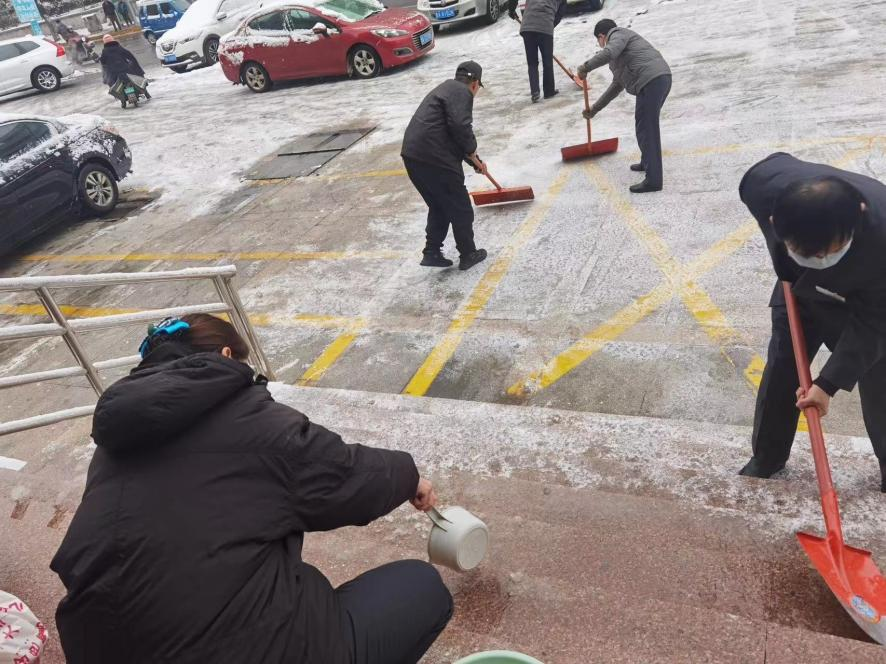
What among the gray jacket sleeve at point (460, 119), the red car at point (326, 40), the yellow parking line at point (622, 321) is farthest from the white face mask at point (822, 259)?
the red car at point (326, 40)

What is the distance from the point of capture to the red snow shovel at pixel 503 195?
693 centimetres

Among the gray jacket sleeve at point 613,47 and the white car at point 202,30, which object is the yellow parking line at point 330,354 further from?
the white car at point 202,30

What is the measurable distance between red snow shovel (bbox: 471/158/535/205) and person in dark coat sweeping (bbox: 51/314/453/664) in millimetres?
5487

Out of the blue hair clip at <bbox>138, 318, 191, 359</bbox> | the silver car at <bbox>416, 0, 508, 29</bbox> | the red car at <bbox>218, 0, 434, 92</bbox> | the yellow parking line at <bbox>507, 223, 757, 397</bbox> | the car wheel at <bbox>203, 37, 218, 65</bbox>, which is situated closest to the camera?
the blue hair clip at <bbox>138, 318, 191, 359</bbox>

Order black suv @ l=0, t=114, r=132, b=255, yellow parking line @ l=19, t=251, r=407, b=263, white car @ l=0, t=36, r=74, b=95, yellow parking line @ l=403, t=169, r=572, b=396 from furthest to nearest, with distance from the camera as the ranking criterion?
1. white car @ l=0, t=36, r=74, b=95
2. black suv @ l=0, t=114, r=132, b=255
3. yellow parking line @ l=19, t=251, r=407, b=263
4. yellow parking line @ l=403, t=169, r=572, b=396

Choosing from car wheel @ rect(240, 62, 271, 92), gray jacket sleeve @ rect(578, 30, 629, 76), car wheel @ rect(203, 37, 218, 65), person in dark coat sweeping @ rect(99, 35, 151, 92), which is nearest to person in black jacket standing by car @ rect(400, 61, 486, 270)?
gray jacket sleeve @ rect(578, 30, 629, 76)

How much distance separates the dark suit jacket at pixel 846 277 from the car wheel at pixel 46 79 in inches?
820

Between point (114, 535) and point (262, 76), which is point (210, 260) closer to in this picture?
point (114, 535)

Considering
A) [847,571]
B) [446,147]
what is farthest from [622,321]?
[847,571]

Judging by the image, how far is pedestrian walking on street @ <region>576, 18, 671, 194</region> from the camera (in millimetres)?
6465

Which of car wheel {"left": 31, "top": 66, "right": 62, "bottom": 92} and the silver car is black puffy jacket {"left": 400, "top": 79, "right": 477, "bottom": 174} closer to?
the silver car

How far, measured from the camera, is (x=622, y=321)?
16.2 ft

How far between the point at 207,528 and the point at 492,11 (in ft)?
49.8

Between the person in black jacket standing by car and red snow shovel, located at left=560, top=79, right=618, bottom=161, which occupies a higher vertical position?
the person in black jacket standing by car
